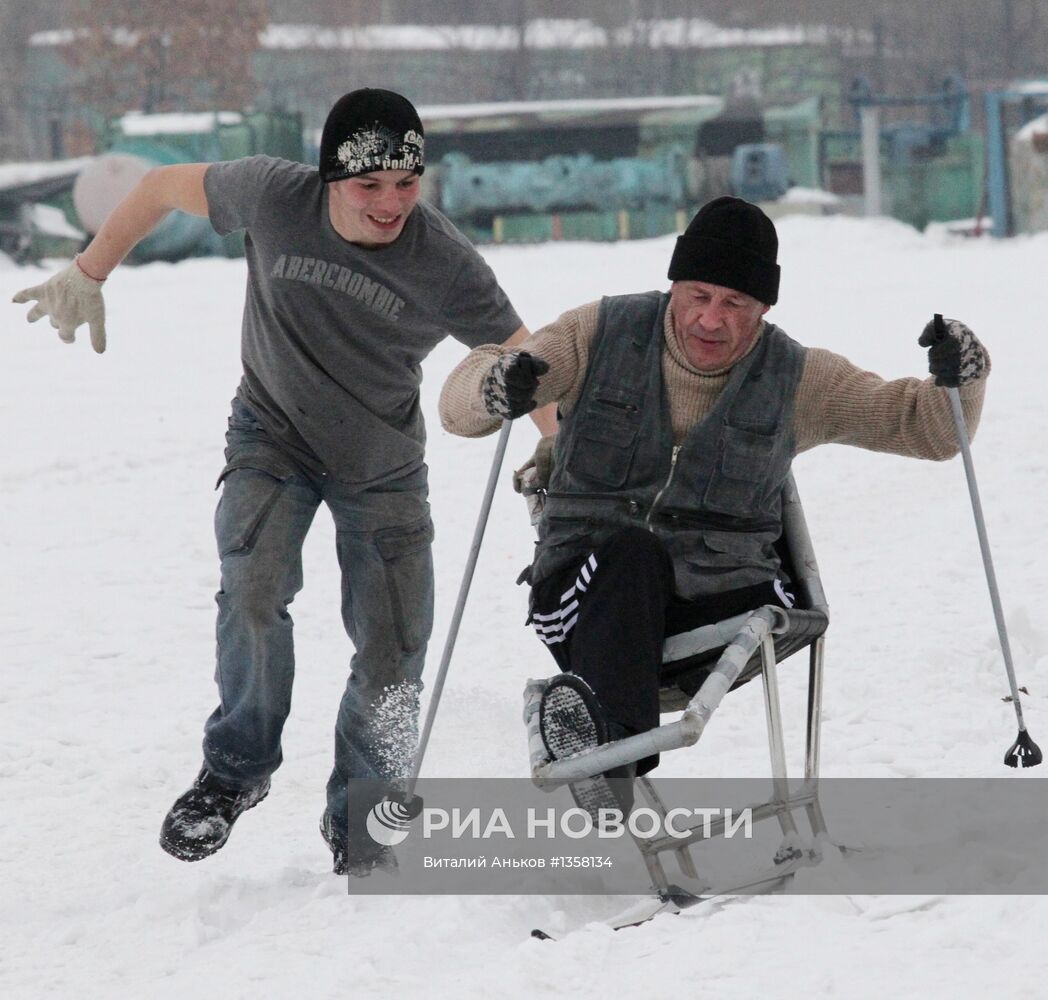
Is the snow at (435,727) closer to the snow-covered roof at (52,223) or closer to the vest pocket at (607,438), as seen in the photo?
the vest pocket at (607,438)

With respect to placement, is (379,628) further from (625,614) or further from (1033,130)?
(1033,130)

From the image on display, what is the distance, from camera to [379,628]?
4250 millimetres

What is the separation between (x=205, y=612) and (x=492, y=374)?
364 cm

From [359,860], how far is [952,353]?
1858 mm

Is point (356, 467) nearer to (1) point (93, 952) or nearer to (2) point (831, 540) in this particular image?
(1) point (93, 952)

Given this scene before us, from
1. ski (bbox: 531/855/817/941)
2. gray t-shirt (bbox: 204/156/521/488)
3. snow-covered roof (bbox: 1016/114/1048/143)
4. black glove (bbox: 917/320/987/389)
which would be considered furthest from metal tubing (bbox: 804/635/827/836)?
snow-covered roof (bbox: 1016/114/1048/143)

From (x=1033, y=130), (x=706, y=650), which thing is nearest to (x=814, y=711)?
(x=706, y=650)

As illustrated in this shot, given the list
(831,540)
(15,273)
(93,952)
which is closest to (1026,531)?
(831,540)

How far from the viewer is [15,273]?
2291 centimetres

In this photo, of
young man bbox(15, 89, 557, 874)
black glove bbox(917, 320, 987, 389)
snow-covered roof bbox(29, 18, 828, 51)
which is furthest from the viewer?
snow-covered roof bbox(29, 18, 828, 51)

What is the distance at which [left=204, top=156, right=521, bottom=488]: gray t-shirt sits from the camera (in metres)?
4.05

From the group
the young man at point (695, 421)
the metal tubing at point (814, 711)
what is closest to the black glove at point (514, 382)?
the young man at point (695, 421)

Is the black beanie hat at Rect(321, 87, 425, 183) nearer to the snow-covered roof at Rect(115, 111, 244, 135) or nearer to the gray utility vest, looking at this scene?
the gray utility vest

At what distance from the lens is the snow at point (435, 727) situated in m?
3.14
